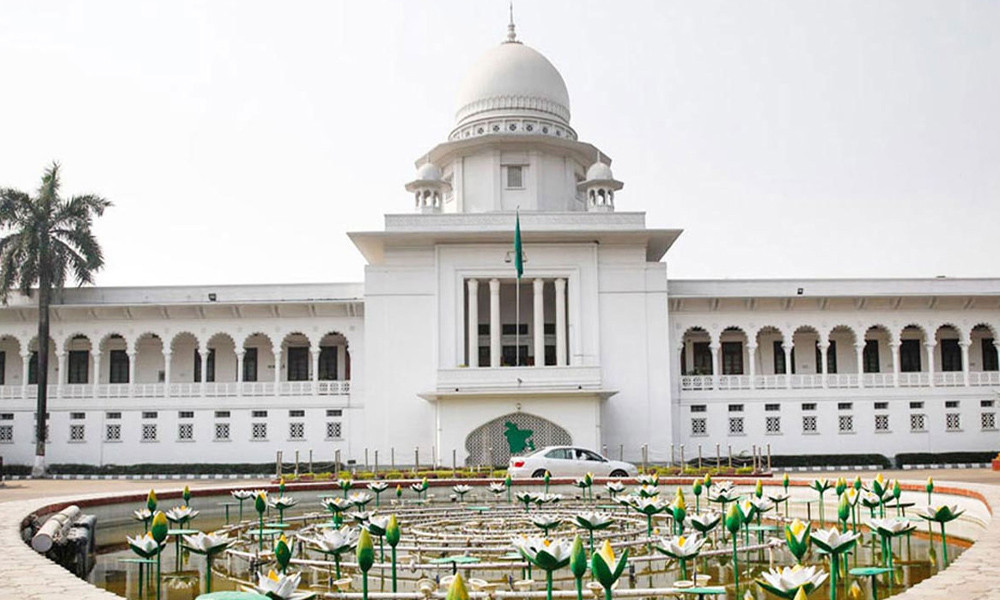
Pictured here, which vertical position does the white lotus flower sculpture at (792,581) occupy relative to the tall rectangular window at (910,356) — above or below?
below

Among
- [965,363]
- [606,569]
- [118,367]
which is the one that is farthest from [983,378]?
[606,569]

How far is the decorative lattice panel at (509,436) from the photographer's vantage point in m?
35.7

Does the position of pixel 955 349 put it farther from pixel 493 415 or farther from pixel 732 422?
pixel 493 415

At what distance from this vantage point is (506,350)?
1609 inches

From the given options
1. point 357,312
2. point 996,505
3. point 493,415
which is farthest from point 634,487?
point 357,312

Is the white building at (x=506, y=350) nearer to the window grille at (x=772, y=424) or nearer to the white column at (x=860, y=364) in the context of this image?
the window grille at (x=772, y=424)

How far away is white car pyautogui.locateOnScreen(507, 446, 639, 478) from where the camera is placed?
91.4 ft

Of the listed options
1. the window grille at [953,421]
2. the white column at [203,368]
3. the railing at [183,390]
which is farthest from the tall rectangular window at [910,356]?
the white column at [203,368]

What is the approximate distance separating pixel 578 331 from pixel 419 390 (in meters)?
6.23

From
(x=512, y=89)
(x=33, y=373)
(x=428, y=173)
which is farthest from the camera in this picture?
(x=512, y=89)

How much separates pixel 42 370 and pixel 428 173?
1625 centimetres

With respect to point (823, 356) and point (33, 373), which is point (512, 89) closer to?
point (823, 356)

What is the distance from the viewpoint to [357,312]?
39719mm

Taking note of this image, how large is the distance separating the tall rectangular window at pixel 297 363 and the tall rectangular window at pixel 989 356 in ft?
92.5
